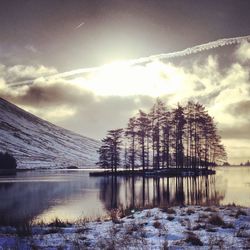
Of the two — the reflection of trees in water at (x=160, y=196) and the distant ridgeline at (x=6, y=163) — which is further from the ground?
the distant ridgeline at (x=6, y=163)

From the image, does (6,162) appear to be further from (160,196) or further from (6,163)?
(160,196)

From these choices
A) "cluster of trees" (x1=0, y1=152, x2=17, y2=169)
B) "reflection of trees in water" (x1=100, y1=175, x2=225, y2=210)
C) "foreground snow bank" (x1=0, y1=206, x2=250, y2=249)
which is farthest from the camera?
"cluster of trees" (x1=0, y1=152, x2=17, y2=169)

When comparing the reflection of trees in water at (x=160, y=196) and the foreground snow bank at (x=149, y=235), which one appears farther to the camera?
the reflection of trees in water at (x=160, y=196)

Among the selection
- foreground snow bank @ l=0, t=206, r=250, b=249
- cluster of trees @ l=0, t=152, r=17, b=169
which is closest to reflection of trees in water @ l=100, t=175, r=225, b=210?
foreground snow bank @ l=0, t=206, r=250, b=249

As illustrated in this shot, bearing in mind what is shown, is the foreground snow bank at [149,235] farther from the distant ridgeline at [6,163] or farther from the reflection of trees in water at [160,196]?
the distant ridgeline at [6,163]

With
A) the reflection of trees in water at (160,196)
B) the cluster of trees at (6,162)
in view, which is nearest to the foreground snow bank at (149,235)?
the reflection of trees in water at (160,196)

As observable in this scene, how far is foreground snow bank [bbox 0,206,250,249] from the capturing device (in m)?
11.3

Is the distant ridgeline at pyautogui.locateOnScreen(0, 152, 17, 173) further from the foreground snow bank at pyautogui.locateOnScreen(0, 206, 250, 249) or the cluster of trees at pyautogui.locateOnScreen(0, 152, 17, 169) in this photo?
the foreground snow bank at pyautogui.locateOnScreen(0, 206, 250, 249)

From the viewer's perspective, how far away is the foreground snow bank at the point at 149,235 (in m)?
11.3

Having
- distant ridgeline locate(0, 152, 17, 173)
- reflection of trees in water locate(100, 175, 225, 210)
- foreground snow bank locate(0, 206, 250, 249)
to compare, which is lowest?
reflection of trees in water locate(100, 175, 225, 210)

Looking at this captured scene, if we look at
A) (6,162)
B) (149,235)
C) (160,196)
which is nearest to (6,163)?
(6,162)

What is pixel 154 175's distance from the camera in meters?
67.3

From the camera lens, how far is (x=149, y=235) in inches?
504

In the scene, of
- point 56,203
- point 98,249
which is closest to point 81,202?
point 56,203
